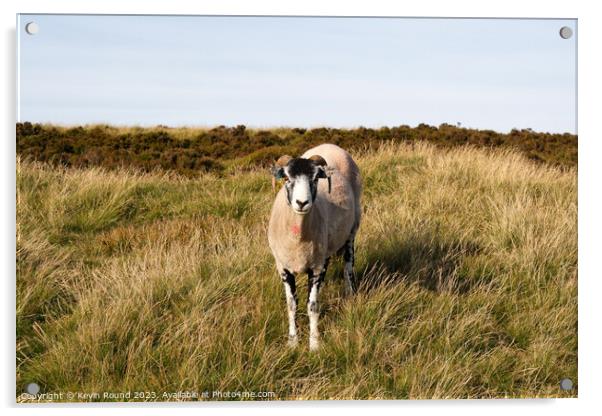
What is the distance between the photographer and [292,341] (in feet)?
13.7

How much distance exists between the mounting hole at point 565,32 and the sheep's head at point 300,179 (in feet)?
7.81

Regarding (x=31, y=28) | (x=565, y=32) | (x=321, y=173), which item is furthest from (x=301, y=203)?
(x=565, y=32)

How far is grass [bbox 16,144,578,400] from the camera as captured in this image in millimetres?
3871

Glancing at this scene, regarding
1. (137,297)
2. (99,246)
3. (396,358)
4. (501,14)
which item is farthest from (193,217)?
(501,14)

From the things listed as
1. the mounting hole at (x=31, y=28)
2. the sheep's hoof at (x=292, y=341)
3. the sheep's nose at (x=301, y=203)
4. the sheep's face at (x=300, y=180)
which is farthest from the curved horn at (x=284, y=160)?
the mounting hole at (x=31, y=28)

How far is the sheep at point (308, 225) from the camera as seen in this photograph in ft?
11.9

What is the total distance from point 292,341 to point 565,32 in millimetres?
3348

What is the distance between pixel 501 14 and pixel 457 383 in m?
2.90

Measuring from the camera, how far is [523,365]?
4.12 m

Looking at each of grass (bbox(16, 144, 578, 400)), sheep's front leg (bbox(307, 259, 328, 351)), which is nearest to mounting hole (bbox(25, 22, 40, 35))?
grass (bbox(16, 144, 578, 400))

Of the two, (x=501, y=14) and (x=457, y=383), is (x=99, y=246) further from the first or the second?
(x=501, y=14)

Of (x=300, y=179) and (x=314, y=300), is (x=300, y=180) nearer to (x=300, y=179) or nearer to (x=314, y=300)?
(x=300, y=179)

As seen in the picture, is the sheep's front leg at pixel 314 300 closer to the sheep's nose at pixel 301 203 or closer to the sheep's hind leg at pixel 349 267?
the sheep's hind leg at pixel 349 267

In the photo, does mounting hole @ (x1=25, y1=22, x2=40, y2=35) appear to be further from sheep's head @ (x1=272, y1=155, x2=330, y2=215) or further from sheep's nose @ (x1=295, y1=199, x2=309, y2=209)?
sheep's nose @ (x1=295, y1=199, x2=309, y2=209)
